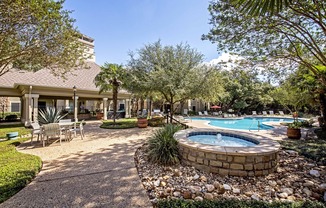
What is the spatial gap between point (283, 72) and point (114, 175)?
31.6ft

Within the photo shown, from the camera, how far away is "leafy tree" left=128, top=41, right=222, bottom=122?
11.7 meters

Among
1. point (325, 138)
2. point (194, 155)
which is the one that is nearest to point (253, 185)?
point (194, 155)

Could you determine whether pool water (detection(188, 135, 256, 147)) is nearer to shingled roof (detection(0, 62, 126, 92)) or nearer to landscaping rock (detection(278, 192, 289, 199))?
landscaping rock (detection(278, 192, 289, 199))

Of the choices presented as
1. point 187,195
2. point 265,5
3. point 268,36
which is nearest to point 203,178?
point 187,195

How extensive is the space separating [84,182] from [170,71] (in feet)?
32.5

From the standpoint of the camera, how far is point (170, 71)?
12.3 metres

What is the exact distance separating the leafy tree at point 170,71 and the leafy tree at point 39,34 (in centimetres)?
517

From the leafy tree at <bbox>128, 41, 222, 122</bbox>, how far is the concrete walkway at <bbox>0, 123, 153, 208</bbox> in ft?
21.4

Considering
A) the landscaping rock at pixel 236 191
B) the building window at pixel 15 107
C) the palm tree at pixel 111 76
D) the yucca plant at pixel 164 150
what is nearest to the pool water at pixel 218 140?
the yucca plant at pixel 164 150

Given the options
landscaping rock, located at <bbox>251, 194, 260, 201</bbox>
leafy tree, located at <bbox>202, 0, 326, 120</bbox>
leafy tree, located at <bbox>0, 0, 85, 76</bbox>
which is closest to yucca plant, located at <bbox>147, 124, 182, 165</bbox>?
landscaping rock, located at <bbox>251, 194, 260, 201</bbox>

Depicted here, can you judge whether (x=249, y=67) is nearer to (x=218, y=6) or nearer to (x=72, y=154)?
(x=218, y=6)

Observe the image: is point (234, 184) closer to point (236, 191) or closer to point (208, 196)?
point (236, 191)

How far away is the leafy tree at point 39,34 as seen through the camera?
206 inches

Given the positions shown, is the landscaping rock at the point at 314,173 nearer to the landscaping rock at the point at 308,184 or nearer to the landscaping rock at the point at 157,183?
the landscaping rock at the point at 308,184
